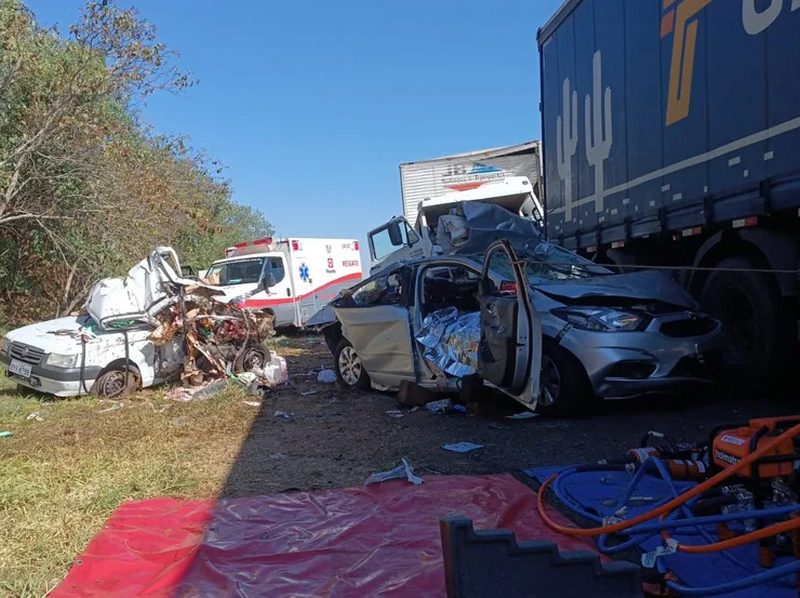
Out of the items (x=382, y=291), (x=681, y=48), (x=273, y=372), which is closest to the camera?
(x=681, y=48)

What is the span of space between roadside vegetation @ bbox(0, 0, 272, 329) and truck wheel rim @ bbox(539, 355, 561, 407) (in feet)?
34.6

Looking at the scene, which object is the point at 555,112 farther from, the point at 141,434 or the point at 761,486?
the point at 761,486

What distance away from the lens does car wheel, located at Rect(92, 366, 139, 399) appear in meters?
8.16

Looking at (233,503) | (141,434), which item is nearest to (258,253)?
(141,434)

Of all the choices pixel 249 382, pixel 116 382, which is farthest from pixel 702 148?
pixel 116 382

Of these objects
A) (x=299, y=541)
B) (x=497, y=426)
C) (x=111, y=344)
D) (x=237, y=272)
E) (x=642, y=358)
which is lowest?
(x=299, y=541)

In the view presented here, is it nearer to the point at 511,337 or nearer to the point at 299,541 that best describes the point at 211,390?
the point at 511,337

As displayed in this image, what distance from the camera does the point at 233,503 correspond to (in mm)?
4246

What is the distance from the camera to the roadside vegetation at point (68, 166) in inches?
472

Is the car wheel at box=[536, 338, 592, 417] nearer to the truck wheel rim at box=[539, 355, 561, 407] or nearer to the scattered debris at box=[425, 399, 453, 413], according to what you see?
the truck wheel rim at box=[539, 355, 561, 407]

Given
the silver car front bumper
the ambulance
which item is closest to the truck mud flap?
the silver car front bumper

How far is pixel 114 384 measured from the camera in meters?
8.25

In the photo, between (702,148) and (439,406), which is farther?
(439,406)

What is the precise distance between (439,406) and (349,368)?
190 cm
